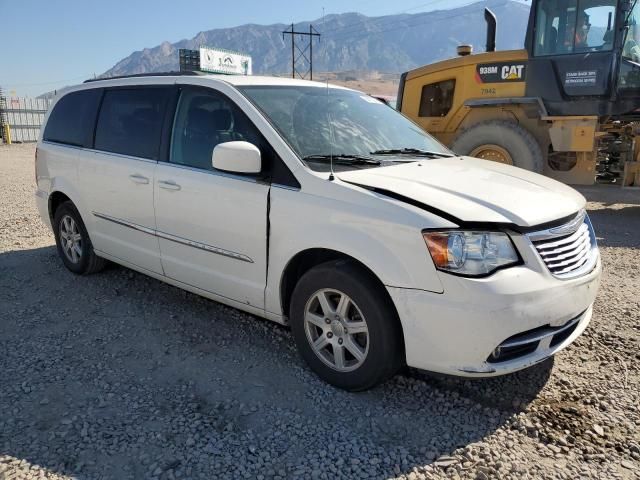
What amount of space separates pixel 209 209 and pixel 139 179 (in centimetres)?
86

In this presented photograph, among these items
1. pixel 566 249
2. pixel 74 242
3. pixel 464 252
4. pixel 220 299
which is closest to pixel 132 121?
pixel 74 242

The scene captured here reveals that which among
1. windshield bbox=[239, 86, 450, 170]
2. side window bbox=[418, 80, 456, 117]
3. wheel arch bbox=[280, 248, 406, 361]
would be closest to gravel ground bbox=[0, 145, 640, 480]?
wheel arch bbox=[280, 248, 406, 361]

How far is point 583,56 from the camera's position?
311 inches

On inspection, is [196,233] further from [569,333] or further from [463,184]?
[569,333]

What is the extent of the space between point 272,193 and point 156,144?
1311mm

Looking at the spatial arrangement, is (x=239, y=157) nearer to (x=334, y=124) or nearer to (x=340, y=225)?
(x=340, y=225)

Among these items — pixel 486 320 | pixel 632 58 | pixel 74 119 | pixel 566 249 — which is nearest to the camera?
pixel 486 320

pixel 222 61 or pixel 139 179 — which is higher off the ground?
pixel 222 61

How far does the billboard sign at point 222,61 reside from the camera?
64188mm

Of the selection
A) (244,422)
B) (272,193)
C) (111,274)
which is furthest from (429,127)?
(244,422)

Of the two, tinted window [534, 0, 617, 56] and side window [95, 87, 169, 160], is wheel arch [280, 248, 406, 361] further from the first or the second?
tinted window [534, 0, 617, 56]

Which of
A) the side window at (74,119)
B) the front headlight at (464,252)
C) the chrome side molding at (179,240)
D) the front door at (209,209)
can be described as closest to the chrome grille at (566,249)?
the front headlight at (464,252)

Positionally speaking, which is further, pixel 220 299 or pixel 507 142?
pixel 507 142

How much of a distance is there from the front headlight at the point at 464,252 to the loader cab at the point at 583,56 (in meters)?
6.60
